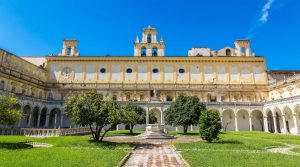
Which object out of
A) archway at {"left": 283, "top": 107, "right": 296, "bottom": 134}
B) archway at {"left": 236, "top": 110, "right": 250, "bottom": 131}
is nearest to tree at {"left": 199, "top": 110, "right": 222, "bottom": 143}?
archway at {"left": 283, "top": 107, "right": 296, "bottom": 134}

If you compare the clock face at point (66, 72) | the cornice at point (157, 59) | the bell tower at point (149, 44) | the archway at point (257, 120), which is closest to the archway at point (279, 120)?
the archway at point (257, 120)

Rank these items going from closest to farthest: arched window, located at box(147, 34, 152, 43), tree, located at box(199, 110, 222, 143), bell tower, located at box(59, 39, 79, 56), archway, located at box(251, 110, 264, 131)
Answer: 1. tree, located at box(199, 110, 222, 143)
2. archway, located at box(251, 110, 264, 131)
3. arched window, located at box(147, 34, 152, 43)
4. bell tower, located at box(59, 39, 79, 56)

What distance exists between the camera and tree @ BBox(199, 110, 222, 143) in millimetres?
17781

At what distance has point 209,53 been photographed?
56531 mm

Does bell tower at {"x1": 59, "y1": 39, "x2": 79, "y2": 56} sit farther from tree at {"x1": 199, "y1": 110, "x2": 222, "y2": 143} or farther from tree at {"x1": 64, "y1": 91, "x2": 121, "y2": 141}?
tree at {"x1": 199, "y1": 110, "x2": 222, "y2": 143}

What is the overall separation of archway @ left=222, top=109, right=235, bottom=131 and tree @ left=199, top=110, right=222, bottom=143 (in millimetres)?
27599

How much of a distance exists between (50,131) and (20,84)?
815 inches

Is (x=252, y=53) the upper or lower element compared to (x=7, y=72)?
upper

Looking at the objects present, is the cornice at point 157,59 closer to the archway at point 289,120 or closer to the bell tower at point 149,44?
the bell tower at point 149,44

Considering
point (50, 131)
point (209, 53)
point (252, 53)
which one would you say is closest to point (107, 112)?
point (50, 131)

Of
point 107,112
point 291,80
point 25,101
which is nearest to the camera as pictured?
point 107,112

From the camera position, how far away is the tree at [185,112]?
29.0 meters

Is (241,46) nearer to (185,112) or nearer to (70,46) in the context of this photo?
(185,112)

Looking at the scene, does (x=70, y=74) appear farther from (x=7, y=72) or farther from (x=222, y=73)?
(x=222, y=73)
